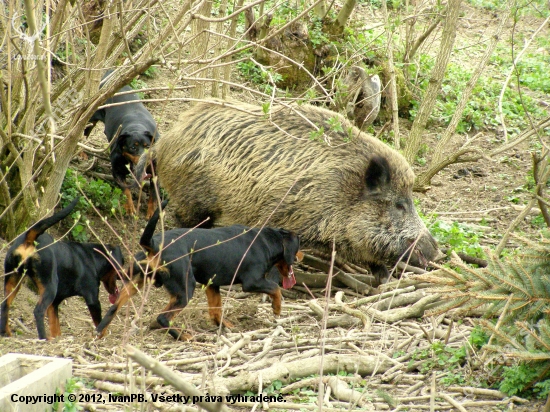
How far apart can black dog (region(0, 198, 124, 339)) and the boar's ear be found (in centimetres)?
296

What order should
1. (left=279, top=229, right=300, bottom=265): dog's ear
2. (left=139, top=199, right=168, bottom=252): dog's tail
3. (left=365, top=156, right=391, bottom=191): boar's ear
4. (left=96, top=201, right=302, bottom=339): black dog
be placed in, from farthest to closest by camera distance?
1. (left=365, top=156, right=391, bottom=191): boar's ear
2. (left=279, top=229, right=300, bottom=265): dog's ear
3. (left=96, top=201, right=302, bottom=339): black dog
4. (left=139, top=199, right=168, bottom=252): dog's tail

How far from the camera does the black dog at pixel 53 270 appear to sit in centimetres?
511

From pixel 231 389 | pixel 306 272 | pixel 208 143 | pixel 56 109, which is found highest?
pixel 56 109

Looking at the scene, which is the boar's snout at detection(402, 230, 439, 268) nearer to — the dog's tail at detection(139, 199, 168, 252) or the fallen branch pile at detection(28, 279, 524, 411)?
the fallen branch pile at detection(28, 279, 524, 411)

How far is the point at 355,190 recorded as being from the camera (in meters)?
7.52

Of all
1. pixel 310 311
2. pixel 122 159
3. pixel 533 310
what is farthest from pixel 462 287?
pixel 122 159

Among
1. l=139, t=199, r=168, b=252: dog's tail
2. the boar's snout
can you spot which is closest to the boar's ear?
the boar's snout

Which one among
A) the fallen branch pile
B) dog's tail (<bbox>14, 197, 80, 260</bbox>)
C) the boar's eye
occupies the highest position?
dog's tail (<bbox>14, 197, 80, 260</bbox>)

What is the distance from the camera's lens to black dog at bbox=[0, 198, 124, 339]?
16.8ft

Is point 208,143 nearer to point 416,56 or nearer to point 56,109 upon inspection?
point 56,109

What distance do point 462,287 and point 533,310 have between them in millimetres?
506

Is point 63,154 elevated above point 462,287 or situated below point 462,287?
above

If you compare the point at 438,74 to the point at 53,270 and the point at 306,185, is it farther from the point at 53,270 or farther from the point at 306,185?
the point at 53,270

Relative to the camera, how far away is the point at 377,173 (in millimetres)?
7426
